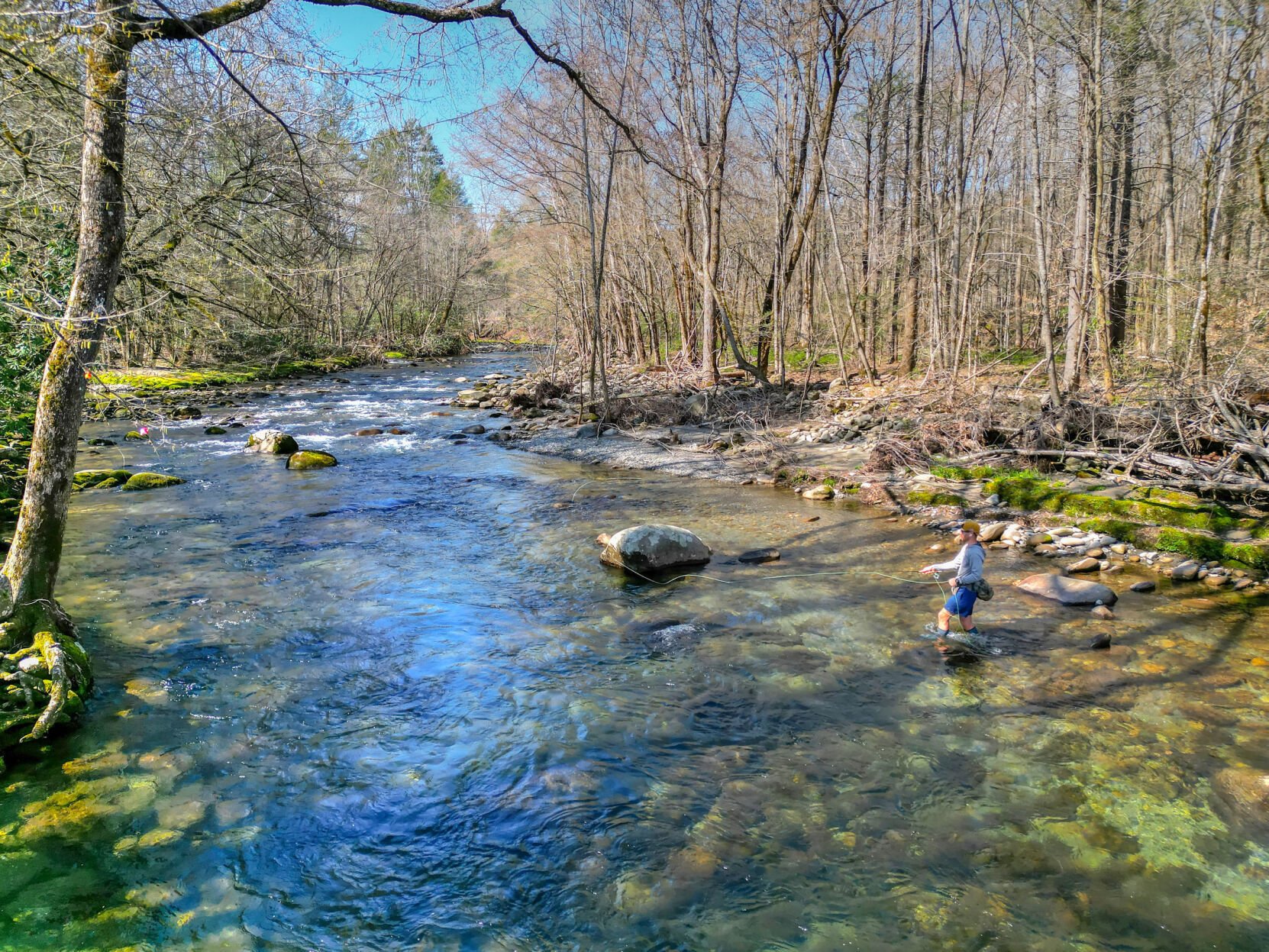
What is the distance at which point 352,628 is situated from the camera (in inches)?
279

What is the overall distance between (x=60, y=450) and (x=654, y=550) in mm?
5762

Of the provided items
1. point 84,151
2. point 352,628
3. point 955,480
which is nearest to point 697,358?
point 955,480

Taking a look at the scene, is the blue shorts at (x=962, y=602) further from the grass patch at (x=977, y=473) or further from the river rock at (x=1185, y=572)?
the grass patch at (x=977, y=473)

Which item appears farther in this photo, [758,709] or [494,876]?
[758,709]

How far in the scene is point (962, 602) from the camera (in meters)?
6.63

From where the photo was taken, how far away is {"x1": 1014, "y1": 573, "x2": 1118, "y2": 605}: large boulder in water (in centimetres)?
742

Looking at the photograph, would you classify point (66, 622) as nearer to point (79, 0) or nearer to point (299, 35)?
point (79, 0)

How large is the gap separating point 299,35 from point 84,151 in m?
1.78

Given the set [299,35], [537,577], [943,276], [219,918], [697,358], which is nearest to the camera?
[219,918]

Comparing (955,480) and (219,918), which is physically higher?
(955,480)

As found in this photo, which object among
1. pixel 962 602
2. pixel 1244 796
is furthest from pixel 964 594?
pixel 1244 796

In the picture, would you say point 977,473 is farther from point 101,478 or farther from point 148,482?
point 101,478

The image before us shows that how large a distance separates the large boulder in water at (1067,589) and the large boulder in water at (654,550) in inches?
145

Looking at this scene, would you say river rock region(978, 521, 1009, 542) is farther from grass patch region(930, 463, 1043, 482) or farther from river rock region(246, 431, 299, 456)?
river rock region(246, 431, 299, 456)
